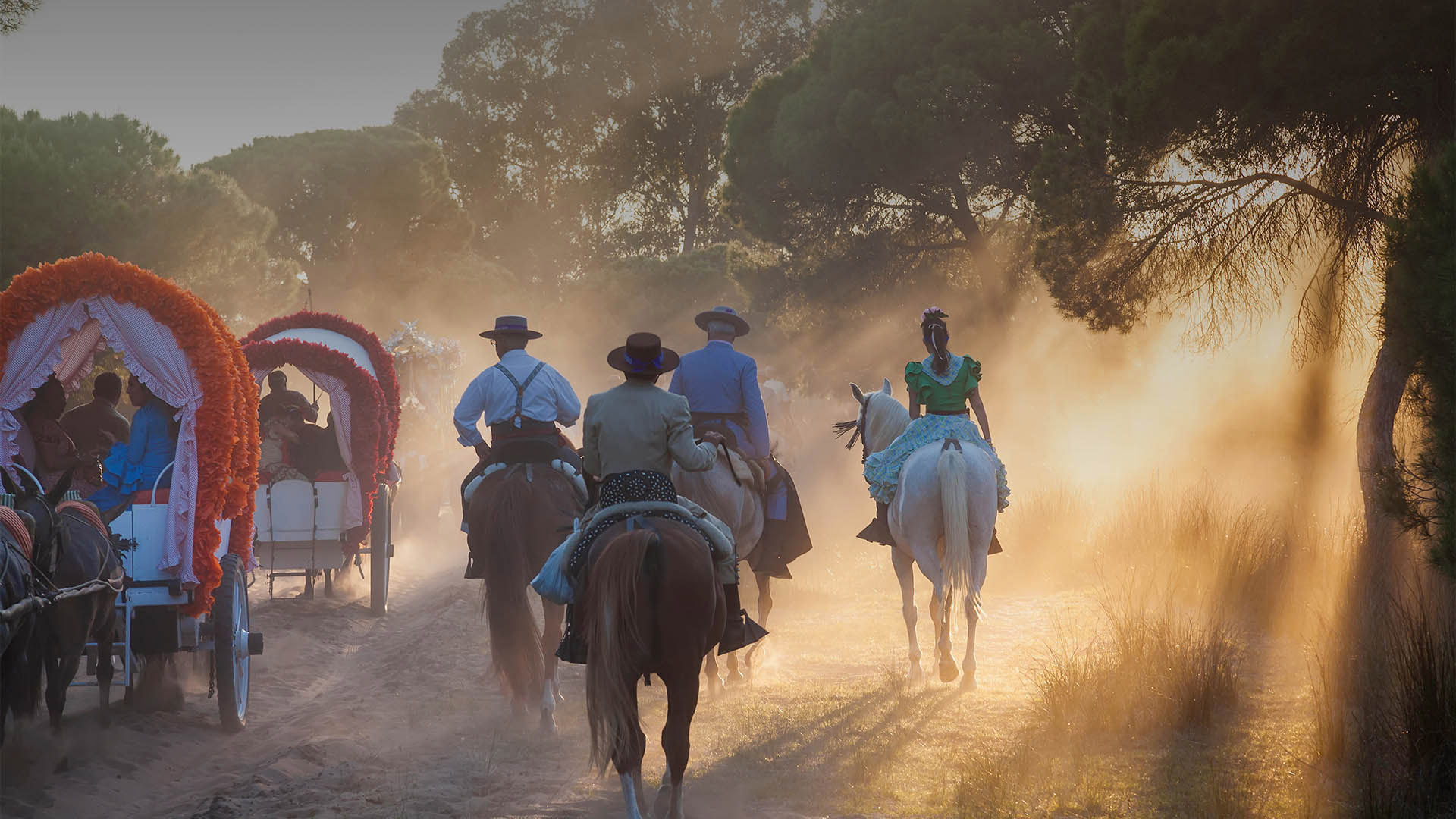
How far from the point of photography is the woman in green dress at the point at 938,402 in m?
9.53

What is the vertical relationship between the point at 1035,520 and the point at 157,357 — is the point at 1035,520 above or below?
below

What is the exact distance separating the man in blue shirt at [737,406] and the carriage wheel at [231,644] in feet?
10.9

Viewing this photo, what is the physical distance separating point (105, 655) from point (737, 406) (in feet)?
15.0

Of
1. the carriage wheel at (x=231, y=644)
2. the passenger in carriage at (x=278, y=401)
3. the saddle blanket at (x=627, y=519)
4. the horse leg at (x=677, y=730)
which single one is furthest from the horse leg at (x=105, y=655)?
the passenger in carriage at (x=278, y=401)

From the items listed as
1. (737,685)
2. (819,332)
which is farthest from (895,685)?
(819,332)

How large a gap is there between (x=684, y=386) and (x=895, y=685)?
2809 mm

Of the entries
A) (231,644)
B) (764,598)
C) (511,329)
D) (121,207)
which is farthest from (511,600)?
(121,207)

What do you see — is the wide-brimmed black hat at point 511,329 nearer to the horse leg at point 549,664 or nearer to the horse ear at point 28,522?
the horse leg at point 549,664

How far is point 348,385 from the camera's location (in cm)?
1202

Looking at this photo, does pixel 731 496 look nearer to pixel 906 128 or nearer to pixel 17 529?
pixel 17 529

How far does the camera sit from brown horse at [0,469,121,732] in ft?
21.9

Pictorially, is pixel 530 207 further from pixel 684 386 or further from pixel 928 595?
pixel 684 386

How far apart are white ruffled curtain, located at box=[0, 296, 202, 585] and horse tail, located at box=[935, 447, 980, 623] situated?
16.8 ft

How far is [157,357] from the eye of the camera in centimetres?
753
